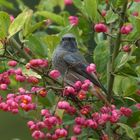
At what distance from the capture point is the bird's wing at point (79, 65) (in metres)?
3.09

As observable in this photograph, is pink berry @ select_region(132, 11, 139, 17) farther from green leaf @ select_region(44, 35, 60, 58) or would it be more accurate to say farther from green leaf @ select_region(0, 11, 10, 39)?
green leaf @ select_region(0, 11, 10, 39)

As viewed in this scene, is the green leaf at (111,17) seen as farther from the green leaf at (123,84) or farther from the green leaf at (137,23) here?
the green leaf at (123,84)

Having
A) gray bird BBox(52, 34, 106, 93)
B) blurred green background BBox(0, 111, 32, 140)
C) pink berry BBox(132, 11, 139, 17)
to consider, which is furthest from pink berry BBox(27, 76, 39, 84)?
blurred green background BBox(0, 111, 32, 140)

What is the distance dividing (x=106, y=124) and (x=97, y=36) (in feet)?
2.42

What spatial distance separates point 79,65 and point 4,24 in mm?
394

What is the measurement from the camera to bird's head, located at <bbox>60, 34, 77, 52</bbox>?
3260 millimetres

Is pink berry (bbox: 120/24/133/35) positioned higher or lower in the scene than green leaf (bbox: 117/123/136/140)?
higher

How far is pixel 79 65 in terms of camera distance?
3.17 m

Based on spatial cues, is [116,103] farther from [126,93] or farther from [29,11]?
[29,11]

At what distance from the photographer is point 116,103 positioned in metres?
3.24

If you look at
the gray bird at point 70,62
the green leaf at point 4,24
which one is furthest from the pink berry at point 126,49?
the green leaf at point 4,24

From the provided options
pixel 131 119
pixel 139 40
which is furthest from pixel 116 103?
pixel 139 40

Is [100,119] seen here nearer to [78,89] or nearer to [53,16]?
[78,89]

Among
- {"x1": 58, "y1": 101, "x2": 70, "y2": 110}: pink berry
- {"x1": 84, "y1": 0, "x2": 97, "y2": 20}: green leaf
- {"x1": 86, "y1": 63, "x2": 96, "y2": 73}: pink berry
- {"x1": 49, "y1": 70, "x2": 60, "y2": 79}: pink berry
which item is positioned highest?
{"x1": 84, "y1": 0, "x2": 97, "y2": 20}: green leaf
